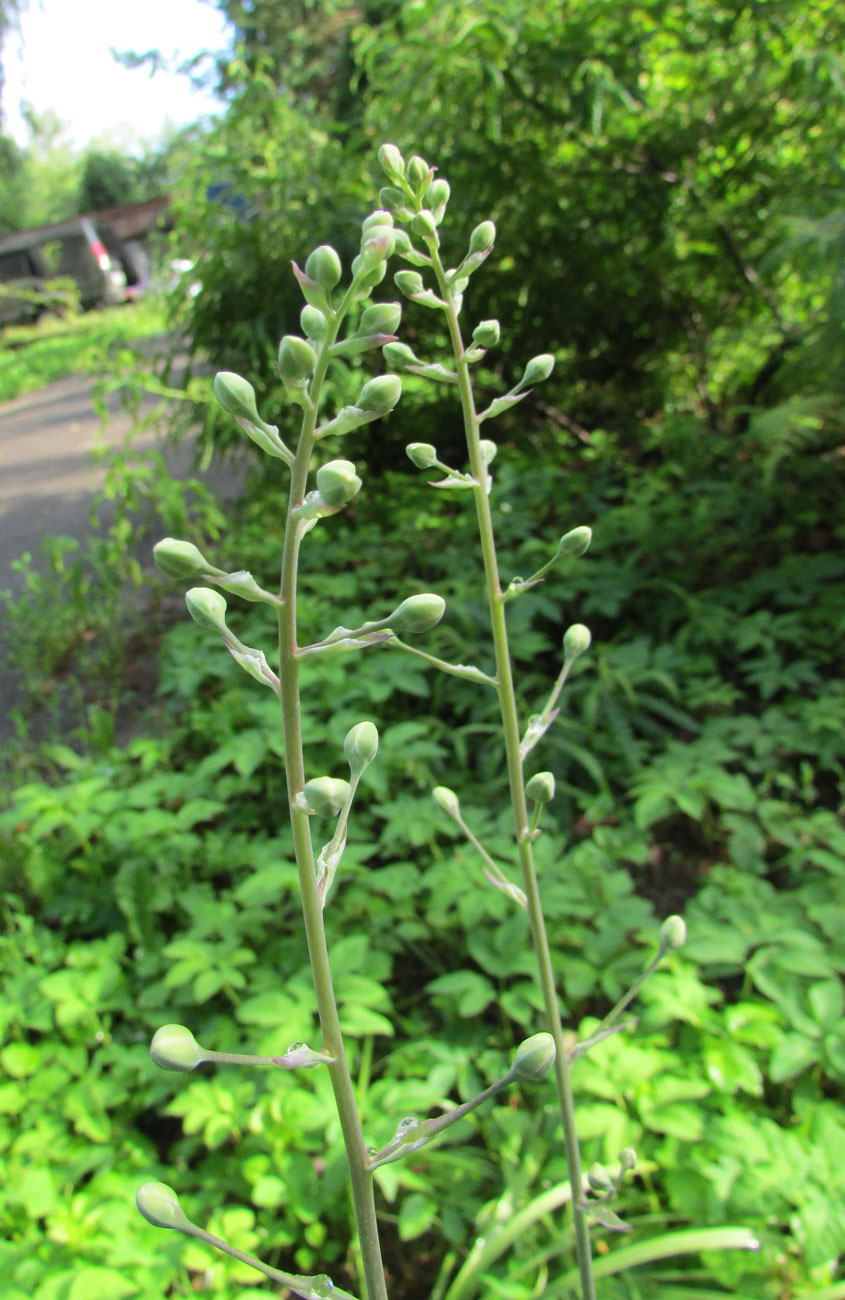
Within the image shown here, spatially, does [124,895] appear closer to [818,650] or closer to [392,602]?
[392,602]

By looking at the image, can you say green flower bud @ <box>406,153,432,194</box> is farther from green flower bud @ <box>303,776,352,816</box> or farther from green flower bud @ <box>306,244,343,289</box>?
green flower bud @ <box>303,776,352,816</box>

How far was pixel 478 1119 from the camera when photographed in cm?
179

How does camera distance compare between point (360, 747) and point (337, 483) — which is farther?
point (360, 747)

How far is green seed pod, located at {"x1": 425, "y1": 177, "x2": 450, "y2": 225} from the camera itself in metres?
1.00

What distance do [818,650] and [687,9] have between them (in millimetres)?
3303

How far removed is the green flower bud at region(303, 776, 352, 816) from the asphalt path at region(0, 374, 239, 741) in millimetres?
4037

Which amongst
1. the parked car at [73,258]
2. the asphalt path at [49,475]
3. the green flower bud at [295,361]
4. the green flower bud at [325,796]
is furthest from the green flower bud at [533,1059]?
the parked car at [73,258]

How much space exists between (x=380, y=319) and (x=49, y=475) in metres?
7.98

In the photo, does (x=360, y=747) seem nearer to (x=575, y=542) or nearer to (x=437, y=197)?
(x=575, y=542)

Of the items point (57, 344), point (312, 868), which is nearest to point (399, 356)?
point (312, 868)

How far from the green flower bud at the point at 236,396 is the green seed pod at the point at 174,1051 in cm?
55

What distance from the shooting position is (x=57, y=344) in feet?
58.1

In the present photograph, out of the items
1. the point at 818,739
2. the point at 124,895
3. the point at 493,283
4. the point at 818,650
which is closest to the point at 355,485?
the point at 124,895

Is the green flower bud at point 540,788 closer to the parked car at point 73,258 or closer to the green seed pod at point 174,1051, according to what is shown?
the green seed pod at point 174,1051
